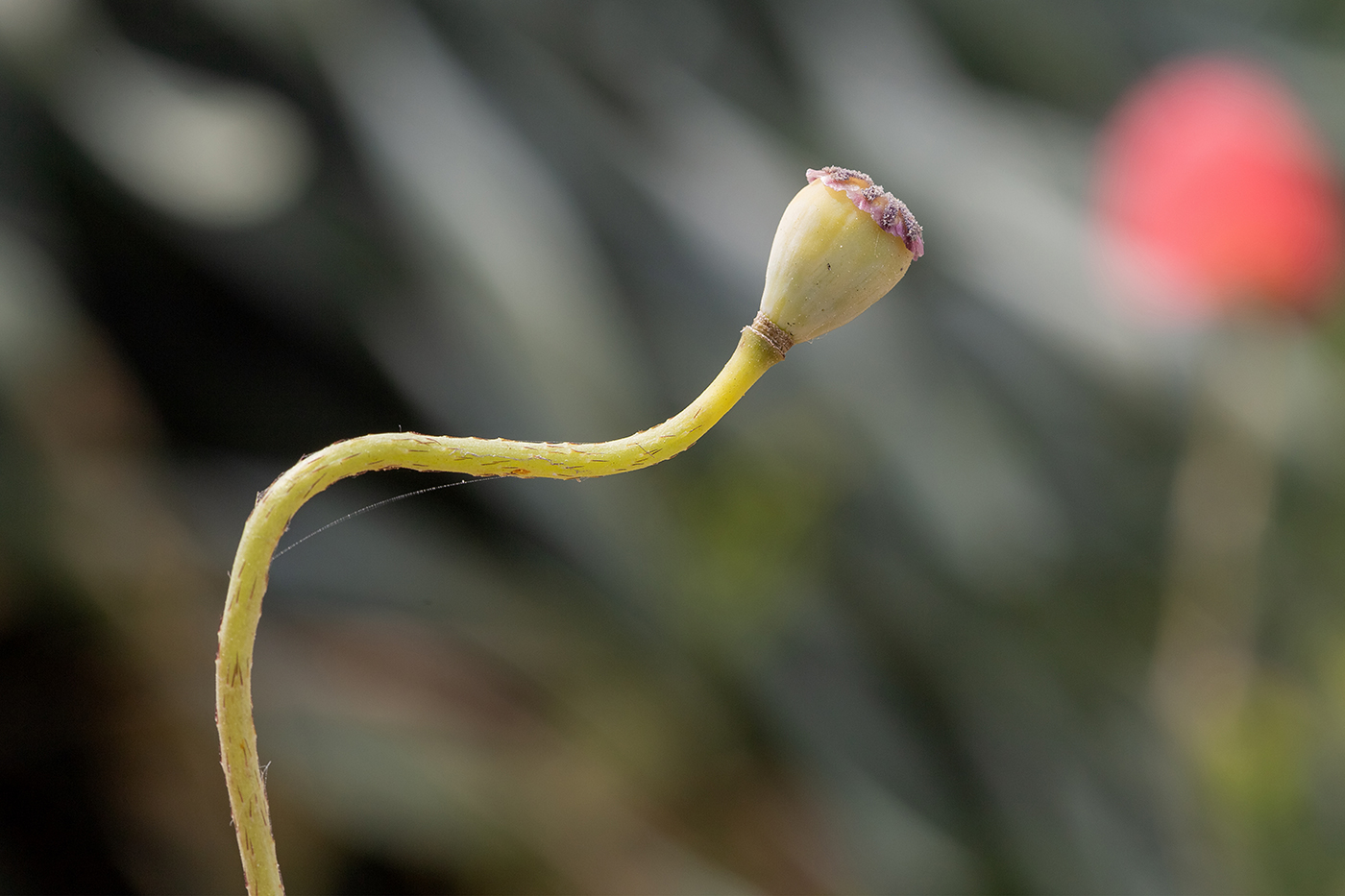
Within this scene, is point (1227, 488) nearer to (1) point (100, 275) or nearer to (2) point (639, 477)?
(2) point (639, 477)

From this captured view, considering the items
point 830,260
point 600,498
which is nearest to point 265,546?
point 830,260

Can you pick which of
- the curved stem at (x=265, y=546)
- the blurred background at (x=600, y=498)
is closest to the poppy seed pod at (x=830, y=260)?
the curved stem at (x=265, y=546)

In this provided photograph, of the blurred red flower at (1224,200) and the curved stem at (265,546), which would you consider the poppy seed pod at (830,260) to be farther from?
the blurred red flower at (1224,200)

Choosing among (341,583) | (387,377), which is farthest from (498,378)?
(341,583)

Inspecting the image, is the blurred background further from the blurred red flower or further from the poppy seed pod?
the poppy seed pod

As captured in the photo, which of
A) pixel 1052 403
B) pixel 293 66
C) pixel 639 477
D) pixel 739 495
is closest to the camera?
pixel 739 495

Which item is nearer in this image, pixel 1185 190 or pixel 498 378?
pixel 1185 190

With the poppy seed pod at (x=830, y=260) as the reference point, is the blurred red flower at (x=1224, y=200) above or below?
above

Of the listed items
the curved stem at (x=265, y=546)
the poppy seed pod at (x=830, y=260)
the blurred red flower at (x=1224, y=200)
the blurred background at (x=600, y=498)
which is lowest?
the curved stem at (x=265, y=546)
